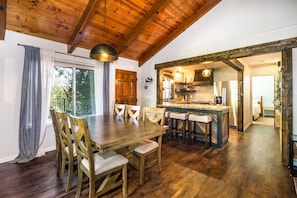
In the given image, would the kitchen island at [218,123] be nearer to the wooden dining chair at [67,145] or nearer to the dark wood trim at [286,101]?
the dark wood trim at [286,101]

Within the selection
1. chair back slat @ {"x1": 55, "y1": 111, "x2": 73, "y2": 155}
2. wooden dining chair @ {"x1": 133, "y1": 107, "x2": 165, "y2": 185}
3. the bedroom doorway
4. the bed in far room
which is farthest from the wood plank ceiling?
the bedroom doorway

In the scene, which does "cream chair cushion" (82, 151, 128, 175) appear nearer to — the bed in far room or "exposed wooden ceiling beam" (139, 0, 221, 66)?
"exposed wooden ceiling beam" (139, 0, 221, 66)

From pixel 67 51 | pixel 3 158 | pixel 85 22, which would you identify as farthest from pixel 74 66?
pixel 3 158

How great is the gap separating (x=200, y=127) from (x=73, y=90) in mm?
3619

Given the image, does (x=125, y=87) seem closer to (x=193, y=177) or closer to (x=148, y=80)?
(x=148, y=80)

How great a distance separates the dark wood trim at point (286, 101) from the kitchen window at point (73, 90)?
447 centimetres

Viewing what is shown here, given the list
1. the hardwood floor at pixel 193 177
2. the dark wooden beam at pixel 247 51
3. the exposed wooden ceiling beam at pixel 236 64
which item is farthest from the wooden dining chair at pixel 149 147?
the exposed wooden ceiling beam at pixel 236 64

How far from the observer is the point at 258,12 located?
3.10 meters

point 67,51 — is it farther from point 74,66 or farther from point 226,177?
point 226,177

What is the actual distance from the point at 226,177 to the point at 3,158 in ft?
13.5

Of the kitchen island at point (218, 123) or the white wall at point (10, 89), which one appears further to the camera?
the kitchen island at point (218, 123)

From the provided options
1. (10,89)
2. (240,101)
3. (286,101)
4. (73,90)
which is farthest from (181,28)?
(10,89)

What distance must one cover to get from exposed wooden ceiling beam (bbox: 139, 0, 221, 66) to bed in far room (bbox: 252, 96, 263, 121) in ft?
18.9

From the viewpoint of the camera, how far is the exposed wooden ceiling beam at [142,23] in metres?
3.25
